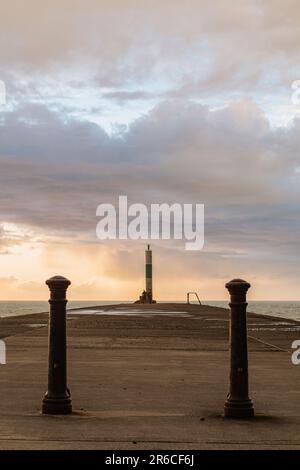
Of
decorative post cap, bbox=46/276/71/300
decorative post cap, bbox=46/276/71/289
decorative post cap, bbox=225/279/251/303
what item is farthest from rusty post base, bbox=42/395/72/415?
decorative post cap, bbox=225/279/251/303

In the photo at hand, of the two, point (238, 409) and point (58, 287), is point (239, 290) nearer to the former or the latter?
point (238, 409)

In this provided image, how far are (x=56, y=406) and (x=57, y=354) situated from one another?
523mm

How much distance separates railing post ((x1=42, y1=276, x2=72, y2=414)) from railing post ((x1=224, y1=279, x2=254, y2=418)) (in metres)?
1.66

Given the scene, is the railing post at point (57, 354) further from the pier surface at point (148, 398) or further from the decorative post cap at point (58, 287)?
the pier surface at point (148, 398)

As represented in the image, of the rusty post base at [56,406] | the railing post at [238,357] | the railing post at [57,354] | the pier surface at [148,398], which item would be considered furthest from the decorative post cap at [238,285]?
the rusty post base at [56,406]

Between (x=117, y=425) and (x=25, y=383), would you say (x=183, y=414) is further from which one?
(x=25, y=383)

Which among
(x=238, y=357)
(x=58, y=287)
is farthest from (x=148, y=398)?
(x=58, y=287)

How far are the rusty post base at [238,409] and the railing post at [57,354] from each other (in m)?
1.60

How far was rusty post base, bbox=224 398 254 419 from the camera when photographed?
7746mm

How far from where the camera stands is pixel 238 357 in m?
7.83

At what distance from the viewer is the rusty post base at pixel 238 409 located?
775 centimetres

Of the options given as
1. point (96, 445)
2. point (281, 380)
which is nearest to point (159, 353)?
point (281, 380)
